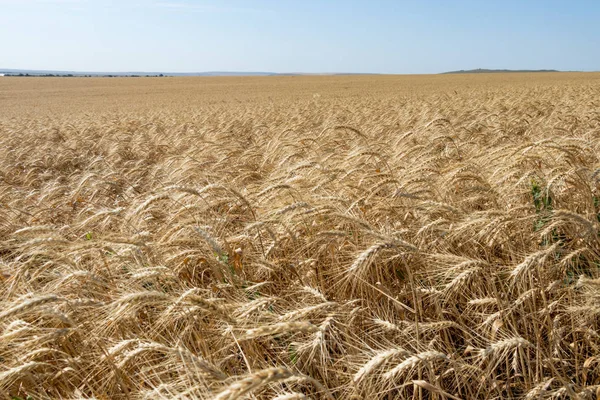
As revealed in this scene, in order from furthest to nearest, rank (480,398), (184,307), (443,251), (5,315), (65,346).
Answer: (443,251)
(65,346)
(480,398)
(184,307)
(5,315)

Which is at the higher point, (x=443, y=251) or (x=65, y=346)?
(x=443, y=251)

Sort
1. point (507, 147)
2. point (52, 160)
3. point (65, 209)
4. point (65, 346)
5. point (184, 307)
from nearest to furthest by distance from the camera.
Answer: point (184, 307), point (65, 346), point (507, 147), point (65, 209), point (52, 160)

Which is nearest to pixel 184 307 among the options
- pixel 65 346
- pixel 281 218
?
pixel 65 346

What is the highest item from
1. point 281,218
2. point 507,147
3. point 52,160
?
point 507,147

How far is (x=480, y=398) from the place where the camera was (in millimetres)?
2020

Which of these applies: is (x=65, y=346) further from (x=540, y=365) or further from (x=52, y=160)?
(x=52, y=160)

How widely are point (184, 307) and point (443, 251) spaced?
59.0 inches

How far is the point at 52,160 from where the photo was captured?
834 centimetres

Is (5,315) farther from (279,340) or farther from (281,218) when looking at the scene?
Answer: (281,218)

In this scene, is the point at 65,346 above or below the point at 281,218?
below

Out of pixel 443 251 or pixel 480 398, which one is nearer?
pixel 480 398

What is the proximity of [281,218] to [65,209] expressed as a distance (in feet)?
9.54

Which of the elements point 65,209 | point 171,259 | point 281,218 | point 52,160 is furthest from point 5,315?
point 52,160

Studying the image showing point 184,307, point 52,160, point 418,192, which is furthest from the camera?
point 52,160
